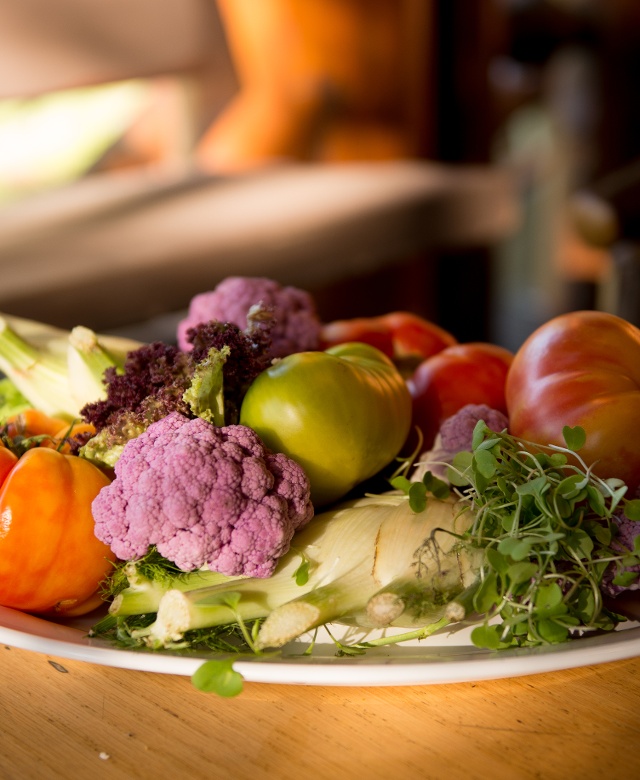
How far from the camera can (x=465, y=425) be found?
34.4 inches

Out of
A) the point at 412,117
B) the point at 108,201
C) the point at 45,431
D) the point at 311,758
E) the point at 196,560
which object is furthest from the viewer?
the point at 412,117

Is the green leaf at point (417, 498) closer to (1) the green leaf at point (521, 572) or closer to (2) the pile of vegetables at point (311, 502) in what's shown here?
(2) the pile of vegetables at point (311, 502)

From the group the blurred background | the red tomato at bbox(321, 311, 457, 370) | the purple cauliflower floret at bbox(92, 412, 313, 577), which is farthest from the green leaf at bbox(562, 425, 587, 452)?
the blurred background

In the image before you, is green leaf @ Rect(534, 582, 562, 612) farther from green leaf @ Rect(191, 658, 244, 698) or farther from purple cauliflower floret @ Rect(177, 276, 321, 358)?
purple cauliflower floret @ Rect(177, 276, 321, 358)

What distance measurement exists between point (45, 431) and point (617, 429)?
0.59 meters

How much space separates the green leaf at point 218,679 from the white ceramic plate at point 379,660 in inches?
0.8

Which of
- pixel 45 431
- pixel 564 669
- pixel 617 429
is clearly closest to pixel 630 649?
pixel 564 669

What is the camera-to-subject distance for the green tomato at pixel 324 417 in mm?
793

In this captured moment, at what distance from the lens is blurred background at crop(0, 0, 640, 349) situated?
189 cm

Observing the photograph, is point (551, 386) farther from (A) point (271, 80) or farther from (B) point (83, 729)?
(A) point (271, 80)

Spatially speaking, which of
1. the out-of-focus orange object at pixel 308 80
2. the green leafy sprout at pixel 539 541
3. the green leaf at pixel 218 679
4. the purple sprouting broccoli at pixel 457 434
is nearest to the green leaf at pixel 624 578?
the green leafy sprout at pixel 539 541

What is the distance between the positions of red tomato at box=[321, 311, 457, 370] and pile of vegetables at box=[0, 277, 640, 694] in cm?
24

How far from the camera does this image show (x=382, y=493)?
87 cm

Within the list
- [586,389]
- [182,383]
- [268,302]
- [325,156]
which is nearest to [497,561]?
[586,389]
